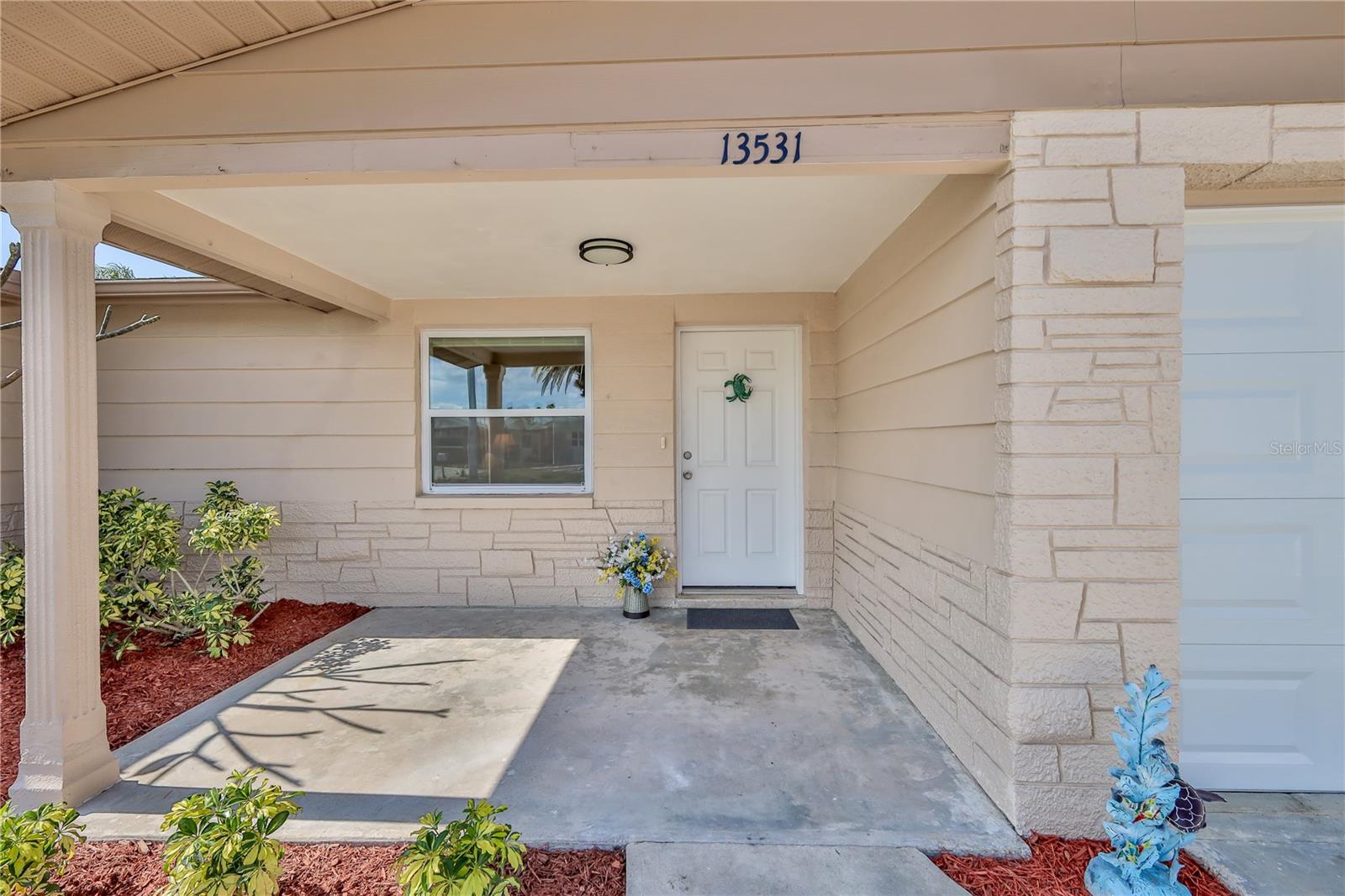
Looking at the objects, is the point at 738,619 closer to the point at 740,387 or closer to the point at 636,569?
the point at 636,569

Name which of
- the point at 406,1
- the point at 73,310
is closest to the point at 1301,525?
the point at 406,1

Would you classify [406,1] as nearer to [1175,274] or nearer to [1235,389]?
[1175,274]

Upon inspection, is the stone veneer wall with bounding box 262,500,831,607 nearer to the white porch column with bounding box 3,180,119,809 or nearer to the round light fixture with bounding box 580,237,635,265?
the round light fixture with bounding box 580,237,635,265

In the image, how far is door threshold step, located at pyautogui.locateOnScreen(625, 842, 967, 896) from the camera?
4.76 ft

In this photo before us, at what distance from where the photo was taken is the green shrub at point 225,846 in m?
1.28

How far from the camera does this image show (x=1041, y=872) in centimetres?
153

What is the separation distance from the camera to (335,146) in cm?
186

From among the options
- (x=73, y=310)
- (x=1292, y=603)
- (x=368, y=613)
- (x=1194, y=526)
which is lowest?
(x=368, y=613)

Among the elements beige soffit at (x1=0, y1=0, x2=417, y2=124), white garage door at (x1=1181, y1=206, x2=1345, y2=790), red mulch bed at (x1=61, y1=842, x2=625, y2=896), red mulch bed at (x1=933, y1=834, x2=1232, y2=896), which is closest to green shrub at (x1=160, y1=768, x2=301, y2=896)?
red mulch bed at (x1=61, y1=842, x2=625, y2=896)

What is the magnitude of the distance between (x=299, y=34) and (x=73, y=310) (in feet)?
3.99

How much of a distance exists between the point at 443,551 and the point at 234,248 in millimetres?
2187

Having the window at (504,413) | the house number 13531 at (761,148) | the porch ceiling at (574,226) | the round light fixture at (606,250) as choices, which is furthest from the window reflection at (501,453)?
the house number 13531 at (761,148)

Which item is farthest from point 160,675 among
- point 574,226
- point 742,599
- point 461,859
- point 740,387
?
point 740,387

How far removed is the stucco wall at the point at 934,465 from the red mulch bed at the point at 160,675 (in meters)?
3.31
